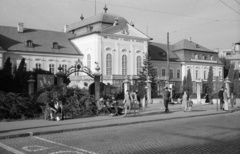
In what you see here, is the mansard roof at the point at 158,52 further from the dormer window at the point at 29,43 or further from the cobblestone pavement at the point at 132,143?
the cobblestone pavement at the point at 132,143

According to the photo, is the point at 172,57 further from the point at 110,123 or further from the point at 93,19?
the point at 110,123

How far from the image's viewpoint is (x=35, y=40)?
184ft

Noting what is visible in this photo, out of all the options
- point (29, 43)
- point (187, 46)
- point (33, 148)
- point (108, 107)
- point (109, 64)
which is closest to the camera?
point (33, 148)

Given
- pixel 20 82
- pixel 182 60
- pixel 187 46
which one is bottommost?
pixel 20 82

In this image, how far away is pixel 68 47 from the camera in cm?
5919

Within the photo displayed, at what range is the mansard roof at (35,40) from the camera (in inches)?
2079

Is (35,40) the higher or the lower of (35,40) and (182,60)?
the higher

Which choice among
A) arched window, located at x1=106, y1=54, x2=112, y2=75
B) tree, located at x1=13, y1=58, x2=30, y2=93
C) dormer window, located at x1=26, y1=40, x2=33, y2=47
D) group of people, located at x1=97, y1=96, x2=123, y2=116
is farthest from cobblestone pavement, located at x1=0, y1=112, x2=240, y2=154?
arched window, located at x1=106, y1=54, x2=112, y2=75

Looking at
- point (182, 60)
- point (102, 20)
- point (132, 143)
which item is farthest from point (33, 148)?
point (182, 60)

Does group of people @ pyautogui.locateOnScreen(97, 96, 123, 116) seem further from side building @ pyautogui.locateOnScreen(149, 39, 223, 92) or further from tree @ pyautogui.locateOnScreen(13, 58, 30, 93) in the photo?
side building @ pyautogui.locateOnScreen(149, 39, 223, 92)

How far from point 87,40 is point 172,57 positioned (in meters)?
25.8

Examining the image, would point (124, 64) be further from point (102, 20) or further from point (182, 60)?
point (182, 60)

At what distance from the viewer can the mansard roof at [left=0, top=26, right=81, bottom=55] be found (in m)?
52.8

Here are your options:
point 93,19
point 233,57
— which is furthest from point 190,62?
point 233,57
